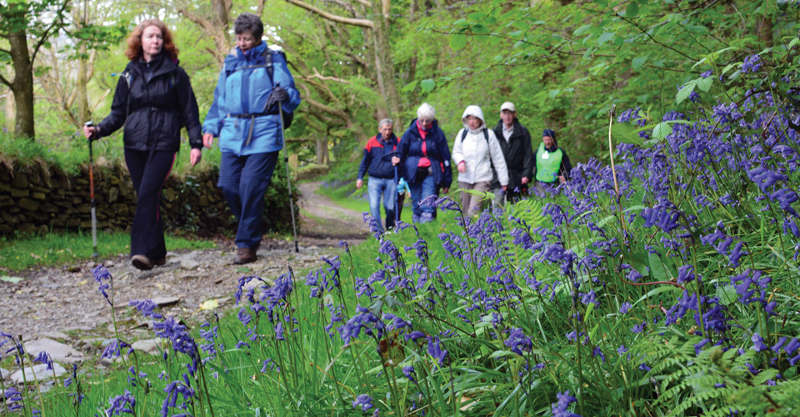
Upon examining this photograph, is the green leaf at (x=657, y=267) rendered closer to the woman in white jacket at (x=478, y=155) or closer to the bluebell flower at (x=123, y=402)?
the bluebell flower at (x=123, y=402)

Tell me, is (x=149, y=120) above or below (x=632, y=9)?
below

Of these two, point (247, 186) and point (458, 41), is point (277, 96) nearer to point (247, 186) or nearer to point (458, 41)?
point (247, 186)

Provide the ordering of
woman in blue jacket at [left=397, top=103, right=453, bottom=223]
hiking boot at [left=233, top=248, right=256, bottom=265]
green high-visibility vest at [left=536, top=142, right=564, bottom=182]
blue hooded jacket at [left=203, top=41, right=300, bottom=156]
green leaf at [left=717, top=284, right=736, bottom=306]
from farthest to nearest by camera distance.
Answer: green high-visibility vest at [left=536, top=142, right=564, bottom=182] → woman in blue jacket at [left=397, top=103, right=453, bottom=223] → hiking boot at [left=233, top=248, right=256, bottom=265] → blue hooded jacket at [left=203, top=41, right=300, bottom=156] → green leaf at [left=717, top=284, right=736, bottom=306]

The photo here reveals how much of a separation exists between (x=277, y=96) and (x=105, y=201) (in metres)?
5.93

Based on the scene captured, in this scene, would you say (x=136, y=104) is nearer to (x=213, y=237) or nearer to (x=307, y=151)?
(x=213, y=237)

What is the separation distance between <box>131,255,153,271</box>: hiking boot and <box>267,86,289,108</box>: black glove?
2.43m

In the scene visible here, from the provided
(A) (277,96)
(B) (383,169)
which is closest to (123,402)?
(A) (277,96)

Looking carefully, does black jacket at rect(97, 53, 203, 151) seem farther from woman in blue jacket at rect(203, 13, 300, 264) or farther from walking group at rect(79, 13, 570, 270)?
woman in blue jacket at rect(203, 13, 300, 264)

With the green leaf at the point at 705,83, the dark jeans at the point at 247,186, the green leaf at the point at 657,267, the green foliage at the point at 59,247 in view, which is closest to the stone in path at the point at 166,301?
the dark jeans at the point at 247,186

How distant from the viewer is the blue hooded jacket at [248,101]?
24.0ft

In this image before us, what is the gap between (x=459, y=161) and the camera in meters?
9.17

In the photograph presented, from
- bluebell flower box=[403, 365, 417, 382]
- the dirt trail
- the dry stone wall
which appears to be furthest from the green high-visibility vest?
bluebell flower box=[403, 365, 417, 382]

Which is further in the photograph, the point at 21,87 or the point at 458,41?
the point at 21,87

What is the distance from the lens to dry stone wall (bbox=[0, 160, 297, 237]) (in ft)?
32.9
